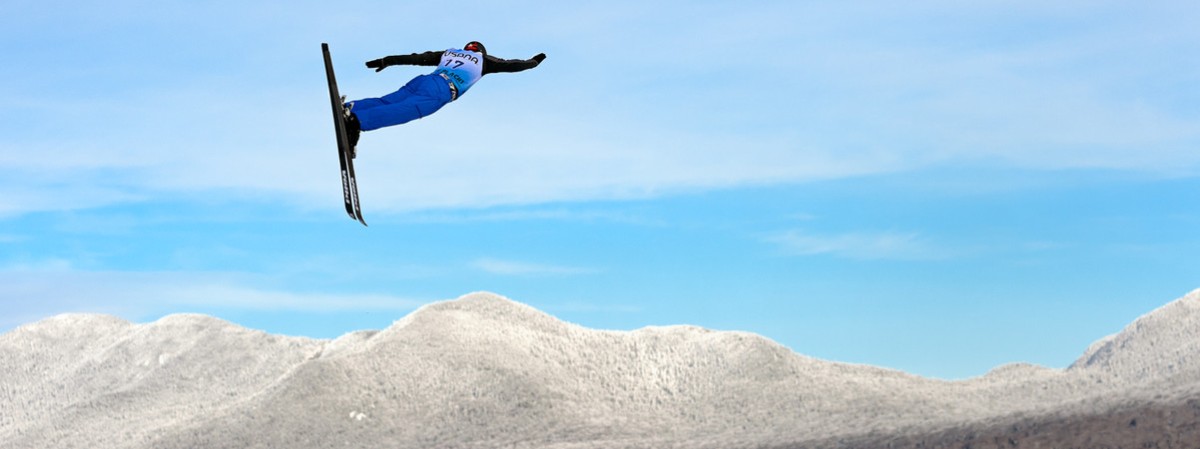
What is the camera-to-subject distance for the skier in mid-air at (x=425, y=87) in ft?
41.0

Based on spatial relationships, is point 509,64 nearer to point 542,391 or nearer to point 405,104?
point 405,104

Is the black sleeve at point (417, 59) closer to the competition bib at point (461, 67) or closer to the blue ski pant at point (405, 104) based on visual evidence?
the competition bib at point (461, 67)

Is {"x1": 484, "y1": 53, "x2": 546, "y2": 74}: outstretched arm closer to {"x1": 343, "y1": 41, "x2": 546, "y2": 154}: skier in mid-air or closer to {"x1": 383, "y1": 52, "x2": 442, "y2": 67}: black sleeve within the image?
{"x1": 343, "y1": 41, "x2": 546, "y2": 154}: skier in mid-air

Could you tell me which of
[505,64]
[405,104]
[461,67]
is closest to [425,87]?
[405,104]

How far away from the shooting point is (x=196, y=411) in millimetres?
38312

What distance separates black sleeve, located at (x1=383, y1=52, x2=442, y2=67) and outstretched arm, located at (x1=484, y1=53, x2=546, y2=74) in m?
0.56

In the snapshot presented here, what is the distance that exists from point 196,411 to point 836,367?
20.4 m

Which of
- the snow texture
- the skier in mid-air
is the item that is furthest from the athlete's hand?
the snow texture

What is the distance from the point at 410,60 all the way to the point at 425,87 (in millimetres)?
1024

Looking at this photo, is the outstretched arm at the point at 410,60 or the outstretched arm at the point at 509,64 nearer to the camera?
the outstretched arm at the point at 410,60

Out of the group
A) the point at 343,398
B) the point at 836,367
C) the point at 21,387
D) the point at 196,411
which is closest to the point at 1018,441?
the point at 836,367

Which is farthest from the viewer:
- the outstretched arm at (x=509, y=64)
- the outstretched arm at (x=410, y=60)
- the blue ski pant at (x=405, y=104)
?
the outstretched arm at (x=509, y=64)

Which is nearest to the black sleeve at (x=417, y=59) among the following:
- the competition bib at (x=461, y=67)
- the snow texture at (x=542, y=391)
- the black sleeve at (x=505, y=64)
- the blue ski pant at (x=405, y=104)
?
the competition bib at (x=461, y=67)

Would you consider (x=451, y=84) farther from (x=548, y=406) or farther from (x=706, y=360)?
(x=706, y=360)
